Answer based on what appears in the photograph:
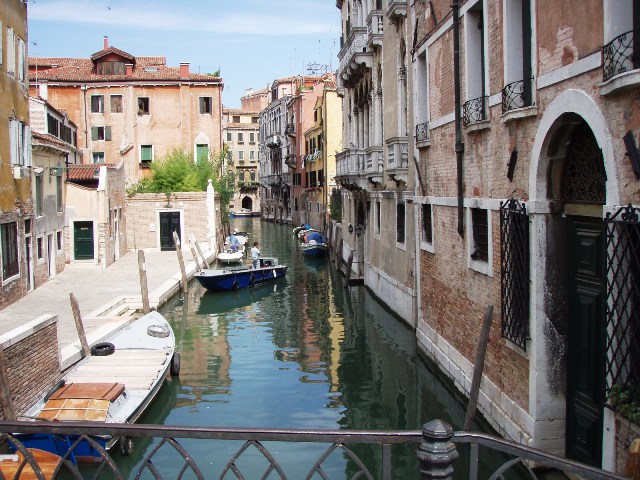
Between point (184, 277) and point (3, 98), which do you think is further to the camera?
point (184, 277)

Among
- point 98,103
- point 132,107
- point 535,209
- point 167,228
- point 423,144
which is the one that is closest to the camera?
point 535,209

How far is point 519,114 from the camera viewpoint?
6684 mm

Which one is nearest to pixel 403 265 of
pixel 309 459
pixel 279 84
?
pixel 309 459

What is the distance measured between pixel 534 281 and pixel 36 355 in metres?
5.65

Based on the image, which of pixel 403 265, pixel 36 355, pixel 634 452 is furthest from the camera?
pixel 403 265

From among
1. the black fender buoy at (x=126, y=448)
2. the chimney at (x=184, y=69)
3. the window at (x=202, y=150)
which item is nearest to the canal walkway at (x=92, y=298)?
the black fender buoy at (x=126, y=448)

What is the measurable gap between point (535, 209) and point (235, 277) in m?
14.9

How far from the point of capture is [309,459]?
7.48 metres

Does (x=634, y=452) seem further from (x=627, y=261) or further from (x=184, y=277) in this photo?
(x=184, y=277)

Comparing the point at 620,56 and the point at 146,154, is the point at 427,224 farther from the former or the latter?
the point at 146,154

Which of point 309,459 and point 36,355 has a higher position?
point 36,355

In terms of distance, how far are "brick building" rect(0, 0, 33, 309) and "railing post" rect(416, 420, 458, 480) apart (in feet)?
46.2

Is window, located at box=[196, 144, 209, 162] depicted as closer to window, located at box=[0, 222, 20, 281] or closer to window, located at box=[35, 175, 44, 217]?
window, located at box=[35, 175, 44, 217]

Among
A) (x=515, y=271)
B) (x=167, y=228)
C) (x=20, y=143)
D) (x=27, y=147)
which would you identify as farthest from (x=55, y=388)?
(x=167, y=228)
